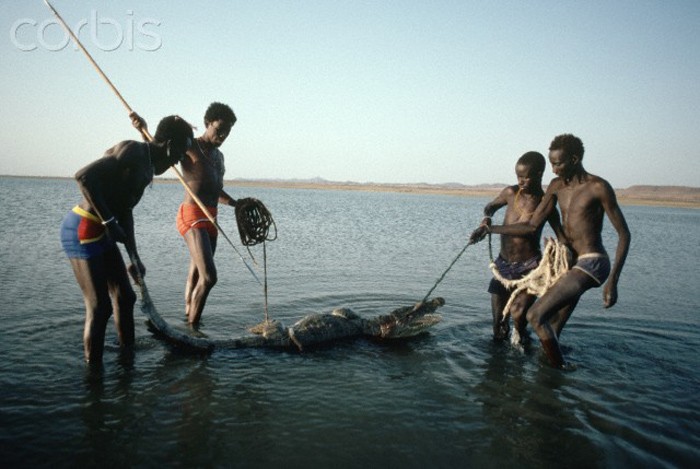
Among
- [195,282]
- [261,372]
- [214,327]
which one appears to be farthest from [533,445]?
[195,282]

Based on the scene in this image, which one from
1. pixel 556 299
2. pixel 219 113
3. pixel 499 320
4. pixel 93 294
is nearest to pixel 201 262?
pixel 93 294

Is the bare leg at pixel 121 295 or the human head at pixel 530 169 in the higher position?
the human head at pixel 530 169

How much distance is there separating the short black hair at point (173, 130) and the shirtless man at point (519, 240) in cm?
330

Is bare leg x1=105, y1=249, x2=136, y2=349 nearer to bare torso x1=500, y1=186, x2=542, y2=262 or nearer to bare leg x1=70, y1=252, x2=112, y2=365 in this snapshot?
bare leg x1=70, y1=252, x2=112, y2=365

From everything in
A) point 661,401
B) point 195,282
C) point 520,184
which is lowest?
point 661,401

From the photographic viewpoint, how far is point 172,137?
13.3 ft

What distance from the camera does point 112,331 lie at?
5156mm

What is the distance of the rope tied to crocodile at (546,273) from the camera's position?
14.9ft

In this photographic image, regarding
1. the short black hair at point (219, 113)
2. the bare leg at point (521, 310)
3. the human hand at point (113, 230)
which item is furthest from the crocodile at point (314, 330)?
the short black hair at point (219, 113)

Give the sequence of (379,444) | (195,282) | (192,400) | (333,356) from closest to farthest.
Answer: (379,444) < (192,400) < (333,356) < (195,282)

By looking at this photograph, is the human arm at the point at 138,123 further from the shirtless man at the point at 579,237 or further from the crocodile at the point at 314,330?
the shirtless man at the point at 579,237

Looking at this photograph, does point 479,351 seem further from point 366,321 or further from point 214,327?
point 214,327

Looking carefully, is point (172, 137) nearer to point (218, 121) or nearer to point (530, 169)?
point (218, 121)

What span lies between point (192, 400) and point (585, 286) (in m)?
3.82
